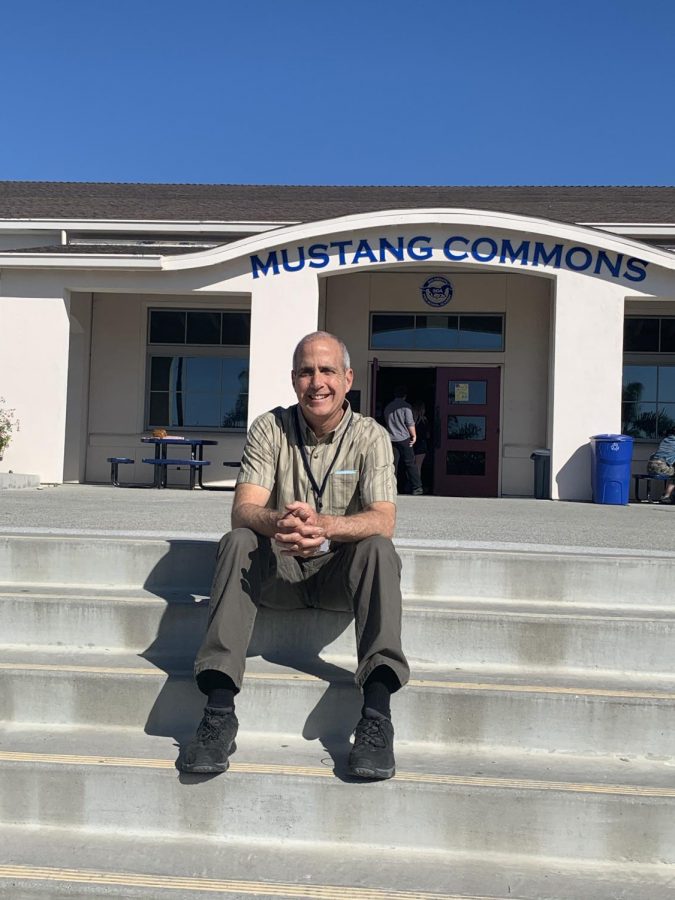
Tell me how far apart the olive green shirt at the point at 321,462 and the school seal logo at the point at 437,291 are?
1132cm

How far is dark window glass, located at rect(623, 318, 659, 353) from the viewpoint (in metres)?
14.5

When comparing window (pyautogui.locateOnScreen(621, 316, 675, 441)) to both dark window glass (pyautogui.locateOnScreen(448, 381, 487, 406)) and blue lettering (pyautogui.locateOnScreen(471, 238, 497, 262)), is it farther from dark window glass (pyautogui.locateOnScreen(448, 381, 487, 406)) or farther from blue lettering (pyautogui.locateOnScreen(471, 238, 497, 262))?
blue lettering (pyautogui.locateOnScreen(471, 238, 497, 262))

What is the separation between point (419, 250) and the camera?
12211mm

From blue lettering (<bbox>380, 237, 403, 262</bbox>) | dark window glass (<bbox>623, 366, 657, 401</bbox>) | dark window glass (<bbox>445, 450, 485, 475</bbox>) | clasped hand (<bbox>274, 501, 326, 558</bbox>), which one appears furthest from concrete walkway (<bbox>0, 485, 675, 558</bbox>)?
dark window glass (<bbox>623, 366, 657, 401</bbox>)

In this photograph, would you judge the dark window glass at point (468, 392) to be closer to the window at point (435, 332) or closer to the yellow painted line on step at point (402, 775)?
the window at point (435, 332)

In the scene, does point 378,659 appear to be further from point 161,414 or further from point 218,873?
point 161,414

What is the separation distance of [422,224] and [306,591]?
9330mm

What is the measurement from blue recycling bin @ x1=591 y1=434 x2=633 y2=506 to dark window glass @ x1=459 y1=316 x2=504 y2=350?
374 centimetres

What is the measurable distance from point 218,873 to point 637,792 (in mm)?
1412

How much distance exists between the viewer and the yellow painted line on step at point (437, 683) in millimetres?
3275

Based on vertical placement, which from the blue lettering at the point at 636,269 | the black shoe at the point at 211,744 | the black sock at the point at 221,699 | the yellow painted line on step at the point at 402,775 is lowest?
the yellow painted line on step at the point at 402,775

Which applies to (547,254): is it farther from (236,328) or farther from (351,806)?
(351,806)

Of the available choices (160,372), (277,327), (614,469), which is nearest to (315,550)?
(614,469)

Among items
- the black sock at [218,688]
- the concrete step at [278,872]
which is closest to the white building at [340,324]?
the black sock at [218,688]
